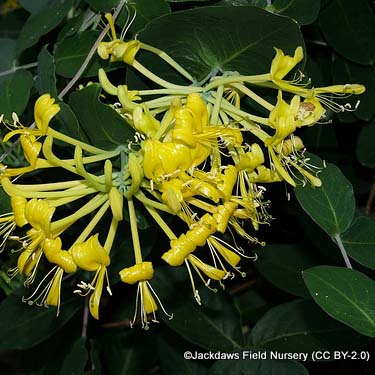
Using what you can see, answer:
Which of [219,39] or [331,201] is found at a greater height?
[219,39]

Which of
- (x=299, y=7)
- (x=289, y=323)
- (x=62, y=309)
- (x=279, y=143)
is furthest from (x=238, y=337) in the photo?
(x=299, y=7)

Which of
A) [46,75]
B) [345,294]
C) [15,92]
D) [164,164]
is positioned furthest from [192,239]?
[15,92]

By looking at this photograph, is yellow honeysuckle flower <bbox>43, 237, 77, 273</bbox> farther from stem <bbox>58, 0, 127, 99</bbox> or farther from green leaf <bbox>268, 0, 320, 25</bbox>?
green leaf <bbox>268, 0, 320, 25</bbox>

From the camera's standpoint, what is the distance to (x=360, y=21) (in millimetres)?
→ 1157

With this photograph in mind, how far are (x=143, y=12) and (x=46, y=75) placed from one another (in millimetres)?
160

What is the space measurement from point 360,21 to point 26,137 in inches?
23.7

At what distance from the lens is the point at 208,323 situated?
3.95ft

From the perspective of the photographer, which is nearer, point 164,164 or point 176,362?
point 164,164

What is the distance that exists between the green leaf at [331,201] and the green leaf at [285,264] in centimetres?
28

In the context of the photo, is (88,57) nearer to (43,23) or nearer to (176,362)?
(43,23)

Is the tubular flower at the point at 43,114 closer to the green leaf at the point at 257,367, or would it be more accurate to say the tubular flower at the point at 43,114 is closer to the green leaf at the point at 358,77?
the green leaf at the point at 257,367

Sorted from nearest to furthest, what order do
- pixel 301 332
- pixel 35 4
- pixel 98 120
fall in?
1. pixel 98 120
2. pixel 301 332
3. pixel 35 4

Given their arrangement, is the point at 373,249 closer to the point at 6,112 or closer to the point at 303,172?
the point at 303,172

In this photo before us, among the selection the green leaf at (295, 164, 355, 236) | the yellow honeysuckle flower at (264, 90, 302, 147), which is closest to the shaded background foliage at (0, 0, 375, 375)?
the green leaf at (295, 164, 355, 236)
